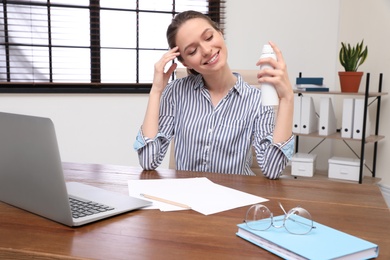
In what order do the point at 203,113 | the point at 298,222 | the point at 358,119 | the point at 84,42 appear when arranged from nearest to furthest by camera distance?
the point at 298,222 < the point at 203,113 < the point at 358,119 < the point at 84,42

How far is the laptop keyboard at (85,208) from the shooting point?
933mm

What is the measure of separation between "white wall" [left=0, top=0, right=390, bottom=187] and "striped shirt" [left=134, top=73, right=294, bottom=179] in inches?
60.2

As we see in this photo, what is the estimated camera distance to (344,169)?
9.79ft

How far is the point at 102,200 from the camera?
1.05m

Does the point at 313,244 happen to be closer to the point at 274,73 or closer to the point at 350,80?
the point at 274,73

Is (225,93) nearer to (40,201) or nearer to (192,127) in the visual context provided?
(192,127)

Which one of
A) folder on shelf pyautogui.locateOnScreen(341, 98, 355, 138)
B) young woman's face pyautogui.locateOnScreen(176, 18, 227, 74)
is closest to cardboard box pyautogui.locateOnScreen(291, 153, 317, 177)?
folder on shelf pyautogui.locateOnScreen(341, 98, 355, 138)

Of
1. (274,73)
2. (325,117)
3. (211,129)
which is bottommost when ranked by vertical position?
(325,117)

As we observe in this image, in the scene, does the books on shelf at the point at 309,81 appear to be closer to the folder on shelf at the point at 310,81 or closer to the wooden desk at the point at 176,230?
the folder on shelf at the point at 310,81

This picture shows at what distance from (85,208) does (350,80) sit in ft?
7.94

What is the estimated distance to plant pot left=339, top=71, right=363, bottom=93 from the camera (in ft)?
9.58

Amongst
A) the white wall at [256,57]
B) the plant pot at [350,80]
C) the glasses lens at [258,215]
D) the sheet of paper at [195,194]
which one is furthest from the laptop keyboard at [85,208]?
the plant pot at [350,80]

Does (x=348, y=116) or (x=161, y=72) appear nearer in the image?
(x=161, y=72)

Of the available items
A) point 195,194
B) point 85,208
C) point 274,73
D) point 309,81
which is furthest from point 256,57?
point 85,208
